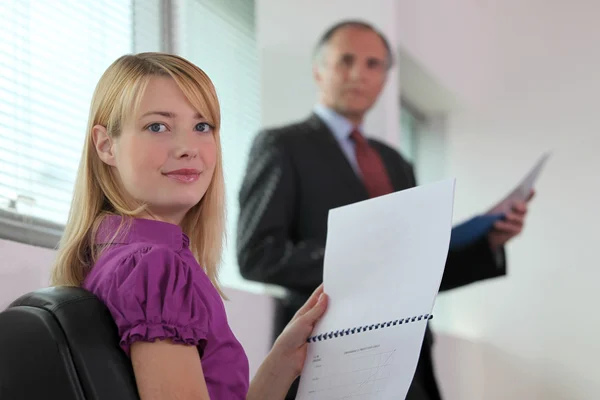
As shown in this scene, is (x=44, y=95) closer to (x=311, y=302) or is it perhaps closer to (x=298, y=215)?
(x=298, y=215)

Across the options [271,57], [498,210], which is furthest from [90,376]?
[271,57]

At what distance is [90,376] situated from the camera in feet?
3.08

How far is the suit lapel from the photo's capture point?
2467 mm

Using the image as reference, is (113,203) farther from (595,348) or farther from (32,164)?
(595,348)

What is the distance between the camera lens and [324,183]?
2.43 meters

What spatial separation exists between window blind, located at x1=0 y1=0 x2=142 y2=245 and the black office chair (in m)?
0.60

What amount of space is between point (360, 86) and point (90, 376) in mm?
1931

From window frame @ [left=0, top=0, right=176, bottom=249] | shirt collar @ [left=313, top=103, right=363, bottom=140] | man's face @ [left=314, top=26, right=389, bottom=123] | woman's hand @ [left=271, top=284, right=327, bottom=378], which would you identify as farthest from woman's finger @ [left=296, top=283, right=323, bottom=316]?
man's face @ [left=314, top=26, right=389, bottom=123]

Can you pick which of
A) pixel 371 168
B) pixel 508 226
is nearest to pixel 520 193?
pixel 508 226

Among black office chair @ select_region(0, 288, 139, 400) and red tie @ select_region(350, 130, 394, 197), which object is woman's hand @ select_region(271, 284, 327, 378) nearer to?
black office chair @ select_region(0, 288, 139, 400)

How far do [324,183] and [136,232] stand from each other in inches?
53.1

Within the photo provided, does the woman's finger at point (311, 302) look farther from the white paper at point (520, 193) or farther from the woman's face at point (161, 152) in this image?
the white paper at point (520, 193)

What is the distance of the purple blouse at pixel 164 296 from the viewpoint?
99 cm

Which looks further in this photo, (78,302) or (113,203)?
(113,203)
